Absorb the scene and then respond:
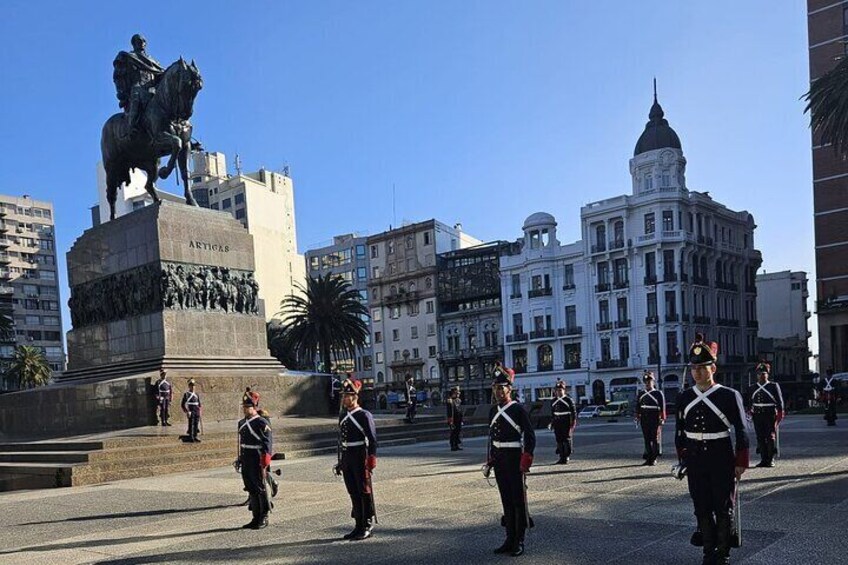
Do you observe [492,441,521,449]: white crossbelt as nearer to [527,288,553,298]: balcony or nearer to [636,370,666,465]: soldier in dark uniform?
[636,370,666,465]: soldier in dark uniform

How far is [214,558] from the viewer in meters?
8.23

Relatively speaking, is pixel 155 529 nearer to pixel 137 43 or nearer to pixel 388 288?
pixel 137 43

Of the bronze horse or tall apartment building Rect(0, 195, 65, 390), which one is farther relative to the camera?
tall apartment building Rect(0, 195, 65, 390)

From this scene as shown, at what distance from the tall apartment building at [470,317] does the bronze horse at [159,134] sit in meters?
57.8

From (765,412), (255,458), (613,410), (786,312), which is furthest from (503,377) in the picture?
(786,312)

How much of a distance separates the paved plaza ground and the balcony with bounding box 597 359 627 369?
56.1 m

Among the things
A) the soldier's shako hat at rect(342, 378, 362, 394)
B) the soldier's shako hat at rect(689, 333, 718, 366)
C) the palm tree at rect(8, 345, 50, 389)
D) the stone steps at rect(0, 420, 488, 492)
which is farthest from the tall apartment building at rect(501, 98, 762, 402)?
the soldier's shako hat at rect(689, 333, 718, 366)

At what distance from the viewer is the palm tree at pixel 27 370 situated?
8160 cm

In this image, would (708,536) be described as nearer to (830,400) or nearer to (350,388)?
(350,388)

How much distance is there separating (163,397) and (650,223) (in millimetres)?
57088

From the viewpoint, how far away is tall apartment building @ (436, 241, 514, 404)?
83.1m

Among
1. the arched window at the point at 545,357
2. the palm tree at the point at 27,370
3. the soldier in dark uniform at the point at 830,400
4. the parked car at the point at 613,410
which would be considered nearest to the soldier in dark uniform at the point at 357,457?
the soldier in dark uniform at the point at 830,400

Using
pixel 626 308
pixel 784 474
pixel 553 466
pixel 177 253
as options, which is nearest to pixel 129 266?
pixel 177 253

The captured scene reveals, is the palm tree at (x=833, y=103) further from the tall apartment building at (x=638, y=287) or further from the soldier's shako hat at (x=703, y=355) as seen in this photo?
the tall apartment building at (x=638, y=287)
